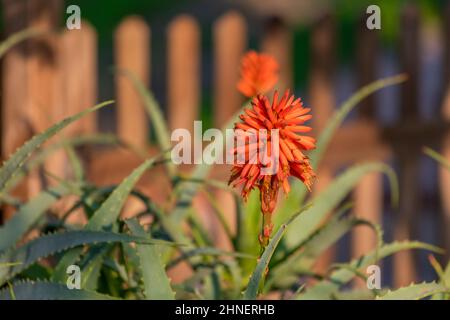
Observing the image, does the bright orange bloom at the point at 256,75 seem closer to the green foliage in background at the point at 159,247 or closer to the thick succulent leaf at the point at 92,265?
the green foliage in background at the point at 159,247

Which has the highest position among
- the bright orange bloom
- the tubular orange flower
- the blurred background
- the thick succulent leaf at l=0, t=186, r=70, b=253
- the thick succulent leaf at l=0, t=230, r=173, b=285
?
the blurred background

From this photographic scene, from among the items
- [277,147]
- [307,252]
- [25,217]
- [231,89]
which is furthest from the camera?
[231,89]

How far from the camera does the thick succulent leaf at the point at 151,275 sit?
40.2 inches

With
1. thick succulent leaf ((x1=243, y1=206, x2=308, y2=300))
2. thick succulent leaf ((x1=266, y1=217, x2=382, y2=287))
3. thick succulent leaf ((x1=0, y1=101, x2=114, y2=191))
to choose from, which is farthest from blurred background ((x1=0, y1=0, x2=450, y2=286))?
thick succulent leaf ((x1=243, y1=206, x2=308, y2=300))

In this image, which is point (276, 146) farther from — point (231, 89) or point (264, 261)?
point (231, 89)

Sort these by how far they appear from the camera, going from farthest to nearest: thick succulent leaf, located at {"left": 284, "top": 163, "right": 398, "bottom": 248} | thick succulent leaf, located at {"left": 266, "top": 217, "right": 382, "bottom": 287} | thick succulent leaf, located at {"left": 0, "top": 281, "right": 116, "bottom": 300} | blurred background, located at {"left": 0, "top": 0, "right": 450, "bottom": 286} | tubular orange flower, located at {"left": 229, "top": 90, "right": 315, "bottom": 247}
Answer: blurred background, located at {"left": 0, "top": 0, "right": 450, "bottom": 286}, thick succulent leaf, located at {"left": 284, "top": 163, "right": 398, "bottom": 248}, thick succulent leaf, located at {"left": 266, "top": 217, "right": 382, "bottom": 287}, thick succulent leaf, located at {"left": 0, "top": 281, "right": 116, "bottom": 300}, tubular orange flower, located at {"left": 229, "top": 90, "right": 315, "bottom": 247}

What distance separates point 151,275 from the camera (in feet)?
3.36

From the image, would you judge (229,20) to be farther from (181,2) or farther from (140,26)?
(181,2)

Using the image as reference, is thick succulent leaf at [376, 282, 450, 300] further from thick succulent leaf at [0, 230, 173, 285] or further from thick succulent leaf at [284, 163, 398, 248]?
thick succulent leaf at [284, 163, 398, 248]

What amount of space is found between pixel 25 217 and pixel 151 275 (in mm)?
270

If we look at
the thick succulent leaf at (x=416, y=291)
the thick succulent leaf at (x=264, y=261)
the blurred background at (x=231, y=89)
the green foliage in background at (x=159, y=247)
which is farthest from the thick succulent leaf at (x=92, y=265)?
the blurred background at (x=231, y=89)

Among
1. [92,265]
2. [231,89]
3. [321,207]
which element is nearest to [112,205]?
[92,265]

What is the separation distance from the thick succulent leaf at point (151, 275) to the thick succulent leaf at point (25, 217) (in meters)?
0.21

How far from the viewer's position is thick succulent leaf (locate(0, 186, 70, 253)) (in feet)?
3.81
